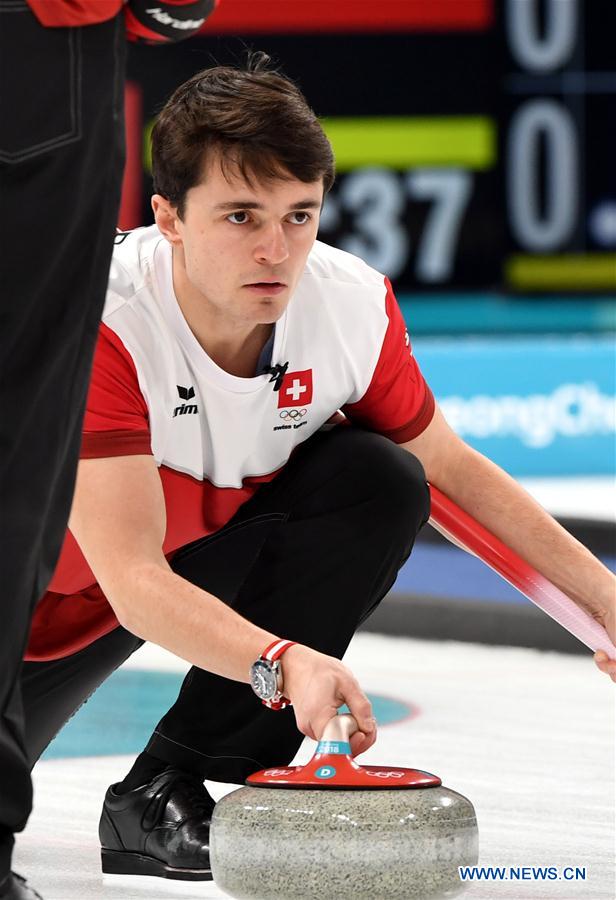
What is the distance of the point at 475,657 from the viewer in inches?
154

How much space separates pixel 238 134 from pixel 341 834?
788 mm

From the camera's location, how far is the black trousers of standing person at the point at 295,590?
2139 mm

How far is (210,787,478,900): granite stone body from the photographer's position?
1.63 m

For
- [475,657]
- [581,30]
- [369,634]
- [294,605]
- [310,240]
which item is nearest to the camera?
[310,240]

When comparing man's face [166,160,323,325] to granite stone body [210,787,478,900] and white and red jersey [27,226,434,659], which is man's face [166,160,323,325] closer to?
white and red jersey [27,226,434,659]

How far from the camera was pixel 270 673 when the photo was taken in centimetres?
175

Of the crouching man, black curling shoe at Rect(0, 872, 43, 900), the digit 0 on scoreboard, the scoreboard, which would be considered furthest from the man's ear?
the digit 0 on scoreboard

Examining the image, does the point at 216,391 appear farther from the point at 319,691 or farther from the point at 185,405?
the point at 319,691

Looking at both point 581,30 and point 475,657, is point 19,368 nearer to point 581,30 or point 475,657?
point 475,657

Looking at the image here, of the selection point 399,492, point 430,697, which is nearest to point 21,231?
point 399,492

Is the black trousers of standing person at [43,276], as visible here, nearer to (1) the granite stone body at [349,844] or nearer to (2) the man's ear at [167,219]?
(1) the granite stone body at [349,844]

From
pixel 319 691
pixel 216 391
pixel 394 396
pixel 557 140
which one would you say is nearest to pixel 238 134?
pixel 216 391

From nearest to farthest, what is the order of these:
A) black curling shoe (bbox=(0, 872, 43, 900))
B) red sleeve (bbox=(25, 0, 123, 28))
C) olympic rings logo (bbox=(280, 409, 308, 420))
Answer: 1. red sleeve (bbox=(25, 0, 123, 28))
2. black curling shoe (bbox=(0, 872, 43, 900))
3. olympic rings logo (bbox=(280, 409, 308, 420))

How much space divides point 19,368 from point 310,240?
613 mm
